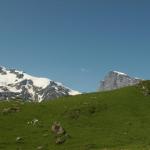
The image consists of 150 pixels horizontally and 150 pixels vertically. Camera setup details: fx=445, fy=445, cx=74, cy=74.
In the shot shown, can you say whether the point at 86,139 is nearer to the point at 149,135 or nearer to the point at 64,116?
the point at 149,135

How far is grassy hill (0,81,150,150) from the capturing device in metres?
65.4

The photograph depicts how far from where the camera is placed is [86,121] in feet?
264

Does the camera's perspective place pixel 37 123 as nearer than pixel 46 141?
No

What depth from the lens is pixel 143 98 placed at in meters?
94.4

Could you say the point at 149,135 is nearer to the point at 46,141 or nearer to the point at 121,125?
the point at 121,125

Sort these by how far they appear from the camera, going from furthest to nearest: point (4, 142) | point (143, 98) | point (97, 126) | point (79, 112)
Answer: point (143, 98) → point (79, 112) → point (97, 126) → point (4, 142)

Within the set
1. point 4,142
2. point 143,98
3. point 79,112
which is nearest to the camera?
point 4,142

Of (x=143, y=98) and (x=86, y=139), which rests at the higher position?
(x=143, y=98)

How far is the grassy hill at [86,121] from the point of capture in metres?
65.4

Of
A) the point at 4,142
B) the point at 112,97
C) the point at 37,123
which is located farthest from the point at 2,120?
the point at 112,97

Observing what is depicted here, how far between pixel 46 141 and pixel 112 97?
31.1 metres

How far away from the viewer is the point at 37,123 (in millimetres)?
78188

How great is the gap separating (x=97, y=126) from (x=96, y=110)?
8.64 m

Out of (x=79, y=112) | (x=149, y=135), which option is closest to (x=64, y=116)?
(x=79, y=112)
